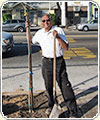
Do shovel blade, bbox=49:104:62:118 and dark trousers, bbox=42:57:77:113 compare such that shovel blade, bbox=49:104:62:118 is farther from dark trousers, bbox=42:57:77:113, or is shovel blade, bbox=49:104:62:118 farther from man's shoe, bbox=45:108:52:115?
dark trousers, bbox=42:57:77:113

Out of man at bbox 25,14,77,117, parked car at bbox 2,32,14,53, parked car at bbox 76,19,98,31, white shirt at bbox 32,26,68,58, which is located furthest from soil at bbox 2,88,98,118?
parked car at bbox 76,19,98,31

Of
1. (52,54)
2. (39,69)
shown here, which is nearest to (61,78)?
(52,54)

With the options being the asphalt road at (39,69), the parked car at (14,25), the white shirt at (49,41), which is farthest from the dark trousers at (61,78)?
the parked car at (14,25)

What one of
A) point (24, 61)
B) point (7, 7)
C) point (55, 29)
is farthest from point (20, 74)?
point (7, 7)

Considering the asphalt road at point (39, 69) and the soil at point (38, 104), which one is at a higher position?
the asphalt road at point (39, 69)

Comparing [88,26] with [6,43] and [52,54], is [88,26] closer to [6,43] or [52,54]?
[6,43]

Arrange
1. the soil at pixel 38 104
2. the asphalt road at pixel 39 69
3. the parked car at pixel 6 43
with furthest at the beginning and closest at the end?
the parked car at pixel 6 43
the asphalt road at pixel 39 69
the soil at pixel 38 104

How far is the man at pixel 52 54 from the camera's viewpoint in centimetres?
413

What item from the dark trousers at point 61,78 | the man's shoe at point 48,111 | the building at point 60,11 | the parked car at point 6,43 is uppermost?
the building at point 60,11

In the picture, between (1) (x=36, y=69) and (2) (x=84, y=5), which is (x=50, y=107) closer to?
(1) (x=36, y=69)

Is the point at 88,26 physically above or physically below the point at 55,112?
above

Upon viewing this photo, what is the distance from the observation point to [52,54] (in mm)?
4227

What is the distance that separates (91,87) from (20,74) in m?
2.41

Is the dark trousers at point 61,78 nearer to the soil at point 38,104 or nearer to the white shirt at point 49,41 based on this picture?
the white shirt at point 49,41
